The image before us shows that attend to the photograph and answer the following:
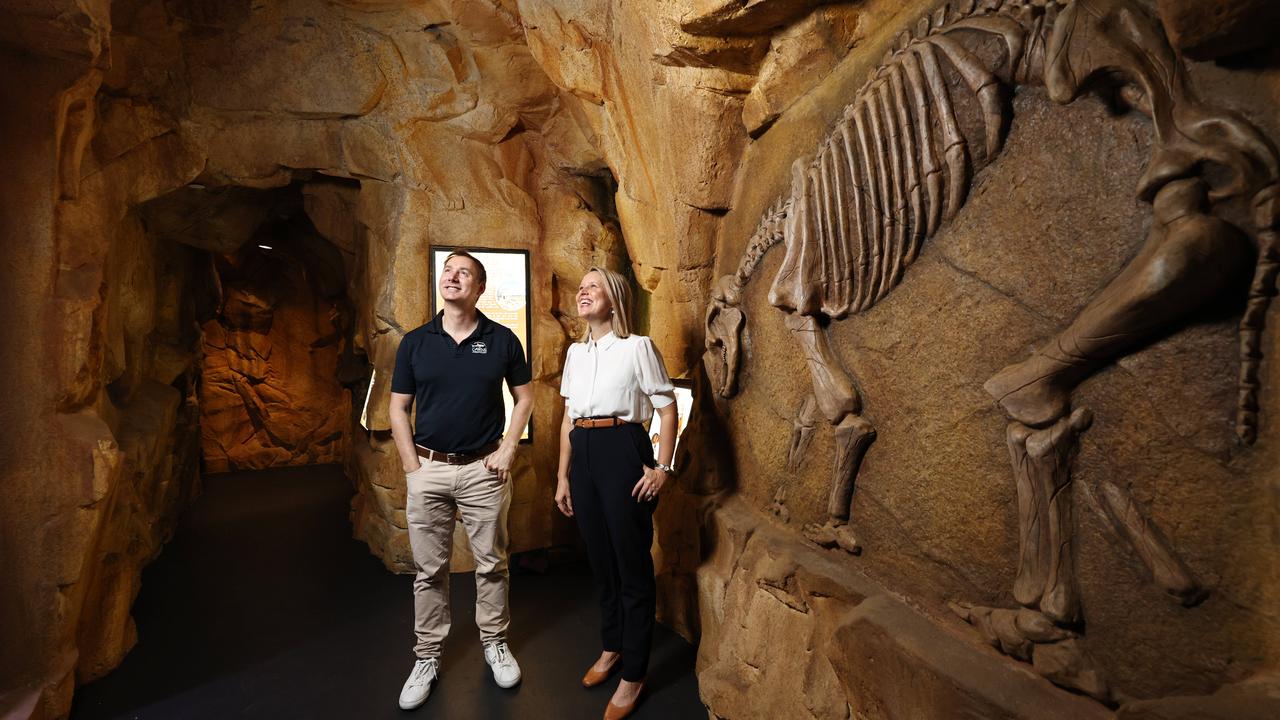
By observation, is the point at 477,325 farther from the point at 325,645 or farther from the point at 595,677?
the point at 325,645

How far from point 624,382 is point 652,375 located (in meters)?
0.13

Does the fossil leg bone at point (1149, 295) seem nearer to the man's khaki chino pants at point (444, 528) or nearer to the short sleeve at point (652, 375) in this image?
the short sleeve at point (652, 375)

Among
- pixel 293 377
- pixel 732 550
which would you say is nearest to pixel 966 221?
pixel 732 550

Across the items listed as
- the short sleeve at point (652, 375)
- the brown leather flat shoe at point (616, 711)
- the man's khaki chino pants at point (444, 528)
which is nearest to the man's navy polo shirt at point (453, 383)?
the man's khaki chino pants at point (444, 528)

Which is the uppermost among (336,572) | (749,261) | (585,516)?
(749,261)

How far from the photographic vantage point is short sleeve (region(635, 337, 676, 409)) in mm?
2742

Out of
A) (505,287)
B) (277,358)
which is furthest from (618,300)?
(277,358)

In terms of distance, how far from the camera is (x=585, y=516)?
289cm

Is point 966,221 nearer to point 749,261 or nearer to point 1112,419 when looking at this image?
point 1112,419

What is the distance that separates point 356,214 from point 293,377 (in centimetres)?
555

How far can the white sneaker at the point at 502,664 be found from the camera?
310 cm

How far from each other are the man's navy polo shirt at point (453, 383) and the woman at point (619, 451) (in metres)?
0.36

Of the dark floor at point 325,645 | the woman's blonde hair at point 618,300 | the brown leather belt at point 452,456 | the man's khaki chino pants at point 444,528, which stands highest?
the woman's blonde hair at point 618,300

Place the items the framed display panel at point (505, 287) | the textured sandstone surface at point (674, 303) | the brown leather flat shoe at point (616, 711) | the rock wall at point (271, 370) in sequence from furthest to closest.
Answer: the rock wall at point (271, 370) < the framed display panel at point (505, 287) < the brown leather flat shoe at point (616, 711) < the textured sandstone surface at point (674, 303)
